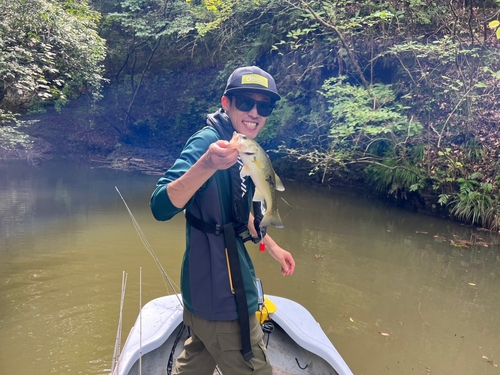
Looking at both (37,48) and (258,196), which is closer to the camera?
(258,196)

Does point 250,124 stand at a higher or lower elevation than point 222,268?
higher

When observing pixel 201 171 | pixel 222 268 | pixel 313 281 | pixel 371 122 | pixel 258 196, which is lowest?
pixel 313 281

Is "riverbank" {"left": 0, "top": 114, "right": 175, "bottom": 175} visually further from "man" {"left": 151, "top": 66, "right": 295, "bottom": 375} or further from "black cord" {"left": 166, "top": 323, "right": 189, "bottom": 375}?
"man" {"left": 151, "top": 66, "right": 295, "bottom": 375}

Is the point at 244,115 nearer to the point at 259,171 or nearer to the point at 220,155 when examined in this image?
the point at 259,171

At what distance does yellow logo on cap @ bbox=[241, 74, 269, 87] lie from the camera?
1982 mm

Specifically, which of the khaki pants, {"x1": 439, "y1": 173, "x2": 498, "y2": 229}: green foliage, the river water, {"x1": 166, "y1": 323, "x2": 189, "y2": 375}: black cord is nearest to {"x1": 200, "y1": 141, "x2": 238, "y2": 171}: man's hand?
the khaki pants

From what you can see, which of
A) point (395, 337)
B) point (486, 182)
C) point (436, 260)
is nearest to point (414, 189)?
point (486, 182)

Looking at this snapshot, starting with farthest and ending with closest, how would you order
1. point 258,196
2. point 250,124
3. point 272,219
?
point 250,124 < point 272,219 < point 258,196

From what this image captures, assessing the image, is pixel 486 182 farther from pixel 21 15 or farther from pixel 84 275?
pixel 21 15

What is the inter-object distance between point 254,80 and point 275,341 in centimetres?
231

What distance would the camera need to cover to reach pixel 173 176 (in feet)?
5.61

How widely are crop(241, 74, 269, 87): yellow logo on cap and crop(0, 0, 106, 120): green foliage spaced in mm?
5942

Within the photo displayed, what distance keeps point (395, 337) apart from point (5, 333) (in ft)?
13.6

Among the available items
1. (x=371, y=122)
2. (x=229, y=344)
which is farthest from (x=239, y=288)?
(x=371, y=122)
